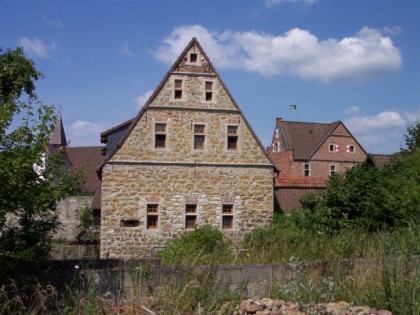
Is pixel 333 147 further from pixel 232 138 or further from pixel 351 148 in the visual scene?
pixel 232 138

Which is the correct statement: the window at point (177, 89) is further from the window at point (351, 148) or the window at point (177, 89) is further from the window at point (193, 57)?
the window at point (351, 148)

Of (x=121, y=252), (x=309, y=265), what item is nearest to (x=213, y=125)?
(x=121, y=252)

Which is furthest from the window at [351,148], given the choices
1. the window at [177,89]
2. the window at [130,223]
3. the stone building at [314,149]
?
the window at [130,223]

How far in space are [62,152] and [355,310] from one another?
211 inches

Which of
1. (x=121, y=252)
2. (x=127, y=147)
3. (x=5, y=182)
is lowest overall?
(x=121, y=252)

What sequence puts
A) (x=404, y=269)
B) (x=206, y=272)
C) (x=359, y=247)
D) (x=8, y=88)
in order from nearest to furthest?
(x=404, y=269) < (x=206, y=272) < (x=359, y=247) < (x=8, y=88)

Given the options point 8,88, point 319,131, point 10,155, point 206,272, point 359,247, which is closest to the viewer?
point 10,155

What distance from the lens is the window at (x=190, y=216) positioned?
76.3ft

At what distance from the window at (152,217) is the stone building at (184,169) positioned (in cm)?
4

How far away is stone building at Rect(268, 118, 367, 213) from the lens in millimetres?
46062

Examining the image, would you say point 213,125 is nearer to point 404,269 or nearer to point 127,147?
point 127,147

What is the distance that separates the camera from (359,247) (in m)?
11.3

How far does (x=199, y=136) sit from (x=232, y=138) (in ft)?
4.94

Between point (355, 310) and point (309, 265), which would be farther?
point (309, 265)
